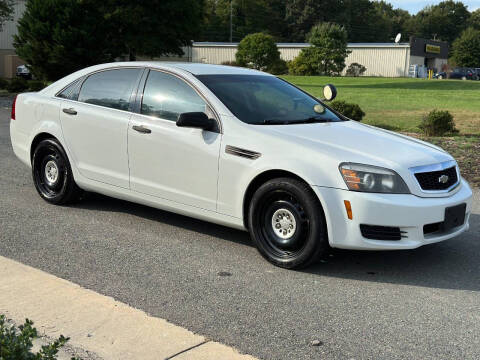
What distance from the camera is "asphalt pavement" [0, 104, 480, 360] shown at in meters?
3.74

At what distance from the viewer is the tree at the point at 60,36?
2628cm

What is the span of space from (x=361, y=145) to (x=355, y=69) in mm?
72108

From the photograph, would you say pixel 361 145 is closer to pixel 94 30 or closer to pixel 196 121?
pixel 196 121

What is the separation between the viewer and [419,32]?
448ft

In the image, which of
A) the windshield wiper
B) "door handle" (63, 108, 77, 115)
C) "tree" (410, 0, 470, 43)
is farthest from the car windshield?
"tree" (410, 0, 470, 43)

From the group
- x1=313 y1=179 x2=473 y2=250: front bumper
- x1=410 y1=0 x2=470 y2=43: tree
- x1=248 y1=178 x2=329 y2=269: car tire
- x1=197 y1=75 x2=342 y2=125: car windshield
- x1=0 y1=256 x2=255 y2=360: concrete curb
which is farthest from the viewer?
x1=410 y1=0 x2=470 y2=43: tree

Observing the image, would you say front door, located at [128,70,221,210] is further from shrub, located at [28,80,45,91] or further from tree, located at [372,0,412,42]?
tree, located at [372,0,412,42]

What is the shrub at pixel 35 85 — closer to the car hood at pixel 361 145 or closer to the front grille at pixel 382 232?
the car hood at pixel 361 145

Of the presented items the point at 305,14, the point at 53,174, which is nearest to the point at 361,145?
the point at 53,174

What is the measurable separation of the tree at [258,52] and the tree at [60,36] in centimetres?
2723

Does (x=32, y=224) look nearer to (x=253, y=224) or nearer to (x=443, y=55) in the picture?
(x=253, y=224)

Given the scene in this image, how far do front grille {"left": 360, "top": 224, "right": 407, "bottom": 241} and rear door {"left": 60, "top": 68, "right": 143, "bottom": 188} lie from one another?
253 cm

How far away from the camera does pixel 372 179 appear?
15.4 feet

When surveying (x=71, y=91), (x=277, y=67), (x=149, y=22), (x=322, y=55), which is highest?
(x=149, y=22)
